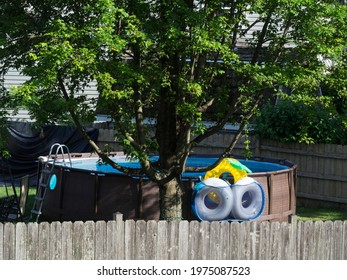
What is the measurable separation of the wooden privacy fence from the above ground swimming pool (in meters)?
4.51

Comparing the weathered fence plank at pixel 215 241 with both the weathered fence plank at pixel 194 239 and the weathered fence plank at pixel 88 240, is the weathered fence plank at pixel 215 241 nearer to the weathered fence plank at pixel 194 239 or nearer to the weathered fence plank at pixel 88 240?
the weathered fence plank at pixel 194 239

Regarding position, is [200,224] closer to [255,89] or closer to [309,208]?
[255,89]

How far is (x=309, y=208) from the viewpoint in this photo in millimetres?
18188

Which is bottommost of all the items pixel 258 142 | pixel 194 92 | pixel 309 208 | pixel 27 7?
pixel 309 208

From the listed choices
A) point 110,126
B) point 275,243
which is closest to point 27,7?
point 275,243

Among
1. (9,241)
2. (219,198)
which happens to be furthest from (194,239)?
(219,198)

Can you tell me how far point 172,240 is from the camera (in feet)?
32.9

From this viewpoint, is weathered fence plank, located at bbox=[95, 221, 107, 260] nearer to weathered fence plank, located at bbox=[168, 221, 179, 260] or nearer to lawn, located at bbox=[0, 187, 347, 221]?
weathered fence plank, located at bbox=[168, 221, 179, 260]

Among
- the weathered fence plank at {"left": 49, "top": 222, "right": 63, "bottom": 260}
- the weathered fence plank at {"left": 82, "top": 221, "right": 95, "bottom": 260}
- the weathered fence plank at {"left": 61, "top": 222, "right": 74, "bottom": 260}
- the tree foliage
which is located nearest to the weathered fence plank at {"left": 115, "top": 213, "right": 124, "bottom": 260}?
the weathered fence plank at {"left": 82, "top": 221, "right": 95, "bottom": 260}

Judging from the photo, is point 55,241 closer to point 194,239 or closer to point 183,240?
point 183,240

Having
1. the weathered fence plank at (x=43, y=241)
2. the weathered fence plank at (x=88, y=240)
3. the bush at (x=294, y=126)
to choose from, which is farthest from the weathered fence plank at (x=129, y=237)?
the bush at (x=294, y=126)

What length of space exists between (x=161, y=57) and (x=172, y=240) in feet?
12.4

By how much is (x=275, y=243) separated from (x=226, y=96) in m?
3.69

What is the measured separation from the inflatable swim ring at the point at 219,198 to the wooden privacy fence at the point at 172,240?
175 inches
